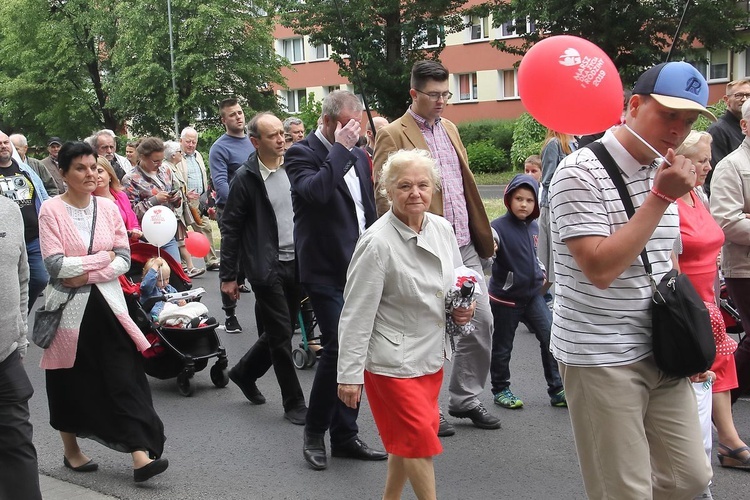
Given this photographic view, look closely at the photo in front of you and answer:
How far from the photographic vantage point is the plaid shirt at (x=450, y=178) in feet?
19.3

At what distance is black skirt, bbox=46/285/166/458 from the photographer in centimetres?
551

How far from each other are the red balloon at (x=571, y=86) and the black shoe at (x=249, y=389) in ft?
12.5

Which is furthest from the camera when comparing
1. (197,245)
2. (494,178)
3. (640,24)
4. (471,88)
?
(471,88)

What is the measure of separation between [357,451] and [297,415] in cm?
103

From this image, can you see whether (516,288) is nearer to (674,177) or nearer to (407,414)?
(407,414)

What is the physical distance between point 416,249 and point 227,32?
39302 millimetres

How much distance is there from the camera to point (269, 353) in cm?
691

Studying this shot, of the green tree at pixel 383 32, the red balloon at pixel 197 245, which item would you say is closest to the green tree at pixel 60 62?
the green tree at pixel 383 32

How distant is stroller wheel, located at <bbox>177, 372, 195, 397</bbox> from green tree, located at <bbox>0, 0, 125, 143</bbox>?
129 feet

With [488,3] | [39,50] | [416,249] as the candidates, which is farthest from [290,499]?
[39,50]

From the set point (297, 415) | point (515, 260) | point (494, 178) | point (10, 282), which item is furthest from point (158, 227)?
point (494, 178)

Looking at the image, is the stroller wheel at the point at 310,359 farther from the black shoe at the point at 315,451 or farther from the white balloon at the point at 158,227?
the black shoe at the point at 315,451

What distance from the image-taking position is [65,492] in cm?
539

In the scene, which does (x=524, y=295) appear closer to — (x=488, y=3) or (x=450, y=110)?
(x=488, y=3)
